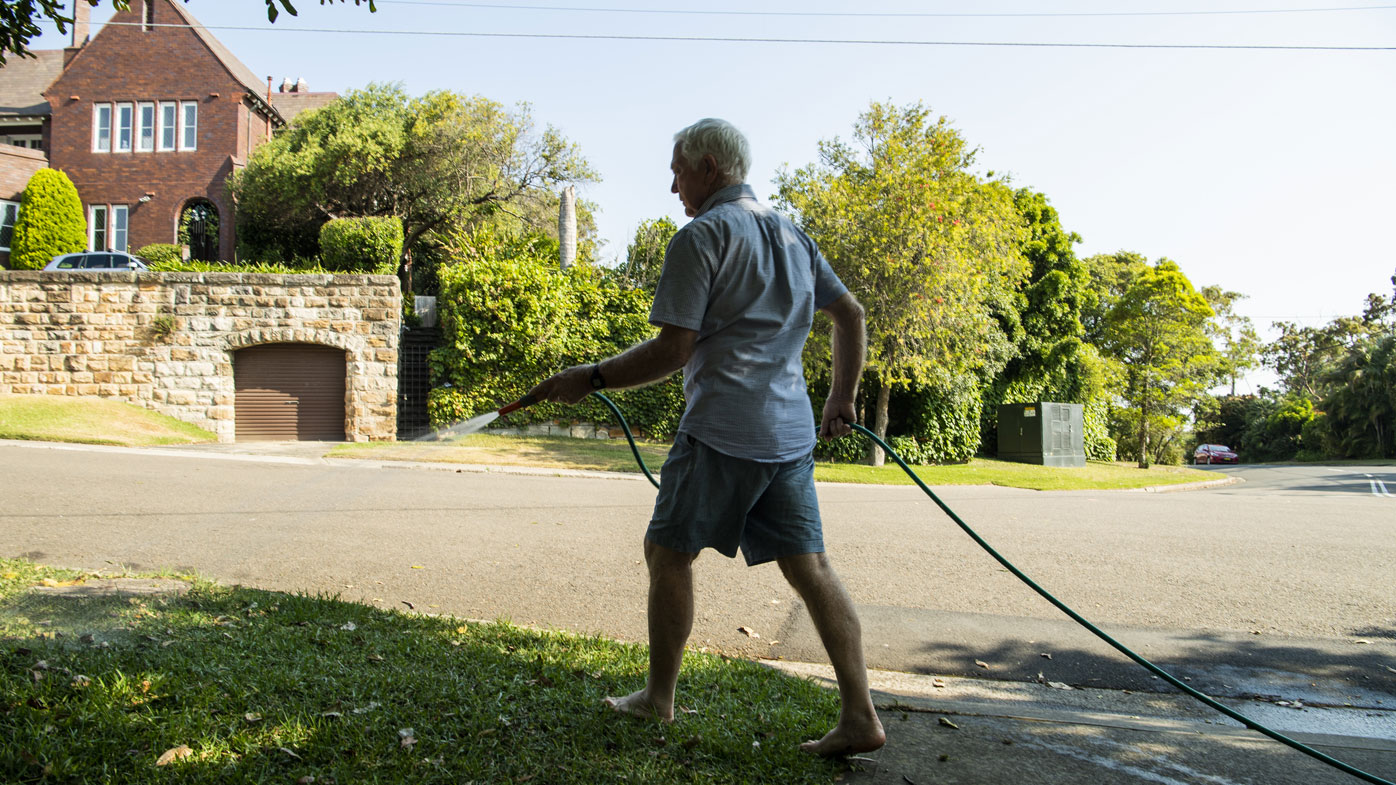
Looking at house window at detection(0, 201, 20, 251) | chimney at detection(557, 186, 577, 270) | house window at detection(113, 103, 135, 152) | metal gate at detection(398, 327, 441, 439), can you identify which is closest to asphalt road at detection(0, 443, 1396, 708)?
metal gate at detection(398, 327, 441, 439)

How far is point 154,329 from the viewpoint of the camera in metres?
16.6

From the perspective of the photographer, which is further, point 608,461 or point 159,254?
point 159,254

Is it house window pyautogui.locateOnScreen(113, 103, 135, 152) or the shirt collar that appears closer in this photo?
the shirt collar

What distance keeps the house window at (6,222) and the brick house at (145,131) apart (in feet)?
0.11

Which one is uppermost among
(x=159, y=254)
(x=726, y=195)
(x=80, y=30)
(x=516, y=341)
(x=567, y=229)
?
(x=80, y=30)

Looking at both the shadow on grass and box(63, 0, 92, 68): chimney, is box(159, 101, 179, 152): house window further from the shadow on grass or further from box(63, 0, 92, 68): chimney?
the shadow on grass

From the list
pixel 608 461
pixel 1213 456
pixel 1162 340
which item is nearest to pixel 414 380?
pixel 608 461

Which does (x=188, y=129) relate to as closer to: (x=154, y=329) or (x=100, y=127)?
(x=100, y=127)

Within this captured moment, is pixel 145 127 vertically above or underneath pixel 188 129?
above

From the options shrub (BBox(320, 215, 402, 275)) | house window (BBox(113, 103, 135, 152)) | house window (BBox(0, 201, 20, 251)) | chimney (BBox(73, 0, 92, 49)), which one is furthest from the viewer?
chimney (BBox(73, 0, 92, 49))

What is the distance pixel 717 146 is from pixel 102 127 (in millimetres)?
32454

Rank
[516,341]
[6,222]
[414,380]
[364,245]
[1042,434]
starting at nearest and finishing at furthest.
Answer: [516,341] → [414,380] → [364,245] → [1042,434] → [6,222]

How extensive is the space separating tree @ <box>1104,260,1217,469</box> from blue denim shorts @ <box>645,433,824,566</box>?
24.6m

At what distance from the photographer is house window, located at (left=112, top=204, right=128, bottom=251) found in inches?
1080
